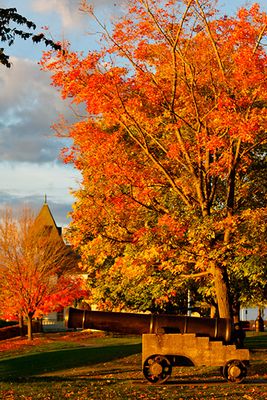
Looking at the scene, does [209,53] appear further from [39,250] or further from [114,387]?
[39,250]

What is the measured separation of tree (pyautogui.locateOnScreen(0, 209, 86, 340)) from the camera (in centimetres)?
4894

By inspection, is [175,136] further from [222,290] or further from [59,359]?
[59,359]

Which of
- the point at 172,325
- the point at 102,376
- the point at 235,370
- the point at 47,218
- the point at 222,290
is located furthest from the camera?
the point at 47,218

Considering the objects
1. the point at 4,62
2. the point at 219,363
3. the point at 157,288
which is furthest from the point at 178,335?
the point at 157,288

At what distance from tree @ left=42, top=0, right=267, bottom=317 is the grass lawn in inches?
147

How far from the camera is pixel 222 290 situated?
2358cm

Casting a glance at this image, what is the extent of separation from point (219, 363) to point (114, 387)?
2898mm

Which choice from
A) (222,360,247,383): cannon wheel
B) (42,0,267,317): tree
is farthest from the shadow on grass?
(222,360,247,383): cannon wheel

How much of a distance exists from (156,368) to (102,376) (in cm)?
652

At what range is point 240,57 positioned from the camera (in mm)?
23344

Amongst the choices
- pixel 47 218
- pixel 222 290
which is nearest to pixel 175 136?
pixel 222 290

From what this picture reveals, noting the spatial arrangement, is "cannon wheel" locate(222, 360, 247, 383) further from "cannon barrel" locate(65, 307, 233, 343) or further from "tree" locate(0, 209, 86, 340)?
"tree" locate(0, 209, 86, 340)

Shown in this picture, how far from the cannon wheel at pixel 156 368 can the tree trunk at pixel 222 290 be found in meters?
5.40

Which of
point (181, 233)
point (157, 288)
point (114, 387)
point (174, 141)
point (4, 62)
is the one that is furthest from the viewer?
point (157, 288)
